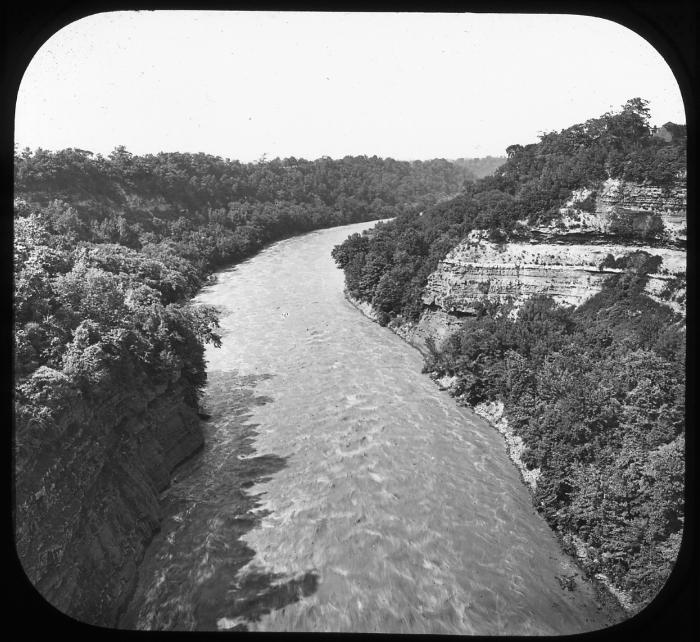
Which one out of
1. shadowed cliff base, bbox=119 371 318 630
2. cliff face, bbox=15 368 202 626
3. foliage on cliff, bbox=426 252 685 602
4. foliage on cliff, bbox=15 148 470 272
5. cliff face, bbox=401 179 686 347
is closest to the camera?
cliff face, bbox=15 368 202 626

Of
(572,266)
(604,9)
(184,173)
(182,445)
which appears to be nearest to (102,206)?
(184,173)

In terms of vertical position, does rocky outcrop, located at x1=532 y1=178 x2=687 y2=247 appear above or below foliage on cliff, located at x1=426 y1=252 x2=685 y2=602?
above

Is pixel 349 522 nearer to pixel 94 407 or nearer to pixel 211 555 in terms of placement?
Result: pixel 211 555

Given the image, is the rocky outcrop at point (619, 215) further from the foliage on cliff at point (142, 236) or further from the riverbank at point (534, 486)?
the foliage on cliff at point (142, 236)

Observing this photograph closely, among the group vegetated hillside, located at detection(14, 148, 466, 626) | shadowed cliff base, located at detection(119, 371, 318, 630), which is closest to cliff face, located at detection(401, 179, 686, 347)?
vegetated hillside, located at detection(14, 148, 466, 626)

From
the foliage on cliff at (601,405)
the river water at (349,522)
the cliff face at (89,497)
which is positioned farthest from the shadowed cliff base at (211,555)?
the foliage on cliff at (601,405)

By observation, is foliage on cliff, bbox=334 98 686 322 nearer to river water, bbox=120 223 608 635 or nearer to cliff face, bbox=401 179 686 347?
cliff face, bbox=401 179 686 347

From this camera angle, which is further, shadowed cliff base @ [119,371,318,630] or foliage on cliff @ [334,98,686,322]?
foliage on cliff @ [334,98,686,322]
